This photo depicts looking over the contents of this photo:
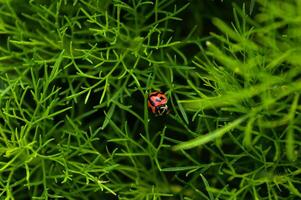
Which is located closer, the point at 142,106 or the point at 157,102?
the point at 157,102

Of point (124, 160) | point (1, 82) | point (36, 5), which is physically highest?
point (36, 5)

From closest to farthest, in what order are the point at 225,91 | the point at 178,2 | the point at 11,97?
1. the point at 225,91
2. the point at 11,97
3. the point at 178,2

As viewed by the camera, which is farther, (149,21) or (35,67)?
(149,21)

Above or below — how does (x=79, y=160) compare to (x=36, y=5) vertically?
below

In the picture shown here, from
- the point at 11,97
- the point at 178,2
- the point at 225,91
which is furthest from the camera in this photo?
the point at 178,2

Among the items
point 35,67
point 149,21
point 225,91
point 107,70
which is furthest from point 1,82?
point 225,91

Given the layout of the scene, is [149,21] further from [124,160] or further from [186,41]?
[124,160]

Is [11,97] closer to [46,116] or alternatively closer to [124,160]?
[46,116]
